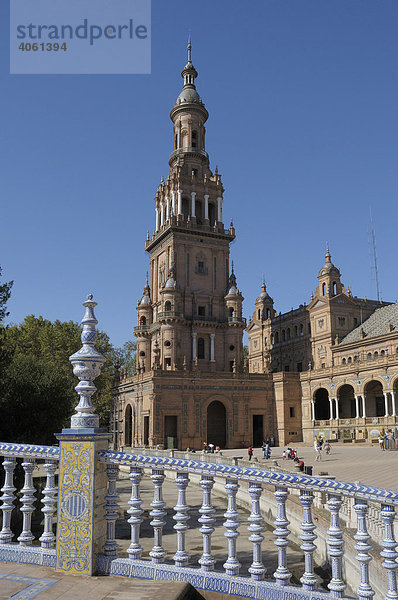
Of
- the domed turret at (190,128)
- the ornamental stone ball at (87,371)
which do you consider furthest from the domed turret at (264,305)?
the ornamental stone ball at (87,371)

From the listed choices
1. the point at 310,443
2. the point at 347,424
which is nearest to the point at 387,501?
the point at 347,424

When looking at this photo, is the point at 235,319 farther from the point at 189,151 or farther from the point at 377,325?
the point at 189,151

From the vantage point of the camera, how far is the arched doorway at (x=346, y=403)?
52.3 m

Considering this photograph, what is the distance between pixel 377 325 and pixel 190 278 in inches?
804

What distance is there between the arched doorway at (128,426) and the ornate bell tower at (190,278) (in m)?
5.01

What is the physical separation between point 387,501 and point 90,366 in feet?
11.3

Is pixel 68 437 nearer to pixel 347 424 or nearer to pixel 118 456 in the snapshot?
pixel 118 456

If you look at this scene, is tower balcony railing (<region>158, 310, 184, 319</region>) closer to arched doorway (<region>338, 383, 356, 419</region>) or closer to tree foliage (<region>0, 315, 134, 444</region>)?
arched doorway (<region>338, 383, 356, 419</region>)

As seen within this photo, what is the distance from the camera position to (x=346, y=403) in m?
53.2

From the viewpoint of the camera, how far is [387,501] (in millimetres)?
4680

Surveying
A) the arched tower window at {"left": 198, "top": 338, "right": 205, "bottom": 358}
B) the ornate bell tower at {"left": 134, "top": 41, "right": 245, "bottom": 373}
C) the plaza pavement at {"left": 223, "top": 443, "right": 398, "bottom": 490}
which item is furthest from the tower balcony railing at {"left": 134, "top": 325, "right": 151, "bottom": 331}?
the plaza pavement at {"left": 223, "top": 443, "right": 398, "bottom": 490}

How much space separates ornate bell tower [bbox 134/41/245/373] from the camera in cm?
5328

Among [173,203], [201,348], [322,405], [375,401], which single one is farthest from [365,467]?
[173,203]

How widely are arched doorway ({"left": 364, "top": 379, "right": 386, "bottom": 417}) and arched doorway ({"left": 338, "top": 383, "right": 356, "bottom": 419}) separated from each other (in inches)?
152
